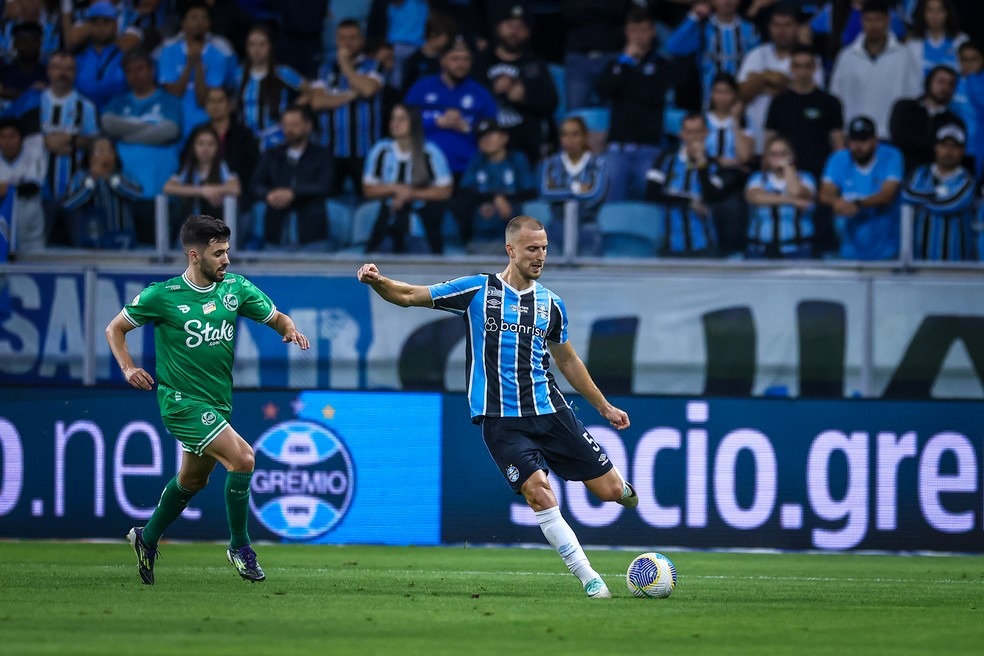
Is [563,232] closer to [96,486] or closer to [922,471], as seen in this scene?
[922,471]

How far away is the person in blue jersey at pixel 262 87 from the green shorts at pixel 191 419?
23.0 ft

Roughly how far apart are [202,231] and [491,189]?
5990 mm

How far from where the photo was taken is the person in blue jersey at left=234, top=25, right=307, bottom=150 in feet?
50.5

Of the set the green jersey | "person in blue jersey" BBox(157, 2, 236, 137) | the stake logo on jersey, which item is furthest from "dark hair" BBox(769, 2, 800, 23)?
the green jersey

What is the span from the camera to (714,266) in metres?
13.3

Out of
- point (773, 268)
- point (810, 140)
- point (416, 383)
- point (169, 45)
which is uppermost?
point (169, 45)

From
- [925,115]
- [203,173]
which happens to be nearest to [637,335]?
[925,115]

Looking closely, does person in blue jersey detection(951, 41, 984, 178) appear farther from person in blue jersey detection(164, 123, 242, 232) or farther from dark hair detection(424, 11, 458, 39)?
person in blue jersey detection(164, 123, 242, 232)

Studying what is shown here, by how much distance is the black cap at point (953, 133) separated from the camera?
14705mm

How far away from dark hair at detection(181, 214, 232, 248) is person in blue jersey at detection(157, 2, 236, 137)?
23.2 ft

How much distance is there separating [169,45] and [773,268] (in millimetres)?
7063

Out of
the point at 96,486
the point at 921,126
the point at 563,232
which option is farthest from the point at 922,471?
the point at 96,486

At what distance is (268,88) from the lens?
1557 centimetres

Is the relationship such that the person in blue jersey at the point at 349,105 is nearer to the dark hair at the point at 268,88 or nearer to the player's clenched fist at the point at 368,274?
the dark hair at the point at 268,88
